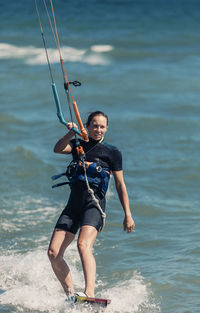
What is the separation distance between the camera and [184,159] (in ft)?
41.3

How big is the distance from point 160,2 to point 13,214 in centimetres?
2877

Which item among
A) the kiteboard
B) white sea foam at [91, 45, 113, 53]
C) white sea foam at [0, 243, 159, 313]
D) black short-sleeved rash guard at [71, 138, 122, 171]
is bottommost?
white sea foam at [91, 45, 113, 53]

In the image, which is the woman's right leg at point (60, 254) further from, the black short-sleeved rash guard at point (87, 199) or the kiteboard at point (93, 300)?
the kiteboard at point (93, 300)

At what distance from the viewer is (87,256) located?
5.83 meters

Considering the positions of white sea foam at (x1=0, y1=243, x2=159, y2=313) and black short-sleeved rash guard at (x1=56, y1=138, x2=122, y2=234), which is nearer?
black short-sleeved rash guard at (x1=56, y1=138, x2=122, y2=234)

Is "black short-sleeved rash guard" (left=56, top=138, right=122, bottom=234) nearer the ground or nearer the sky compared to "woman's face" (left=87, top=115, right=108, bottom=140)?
nearer the ground

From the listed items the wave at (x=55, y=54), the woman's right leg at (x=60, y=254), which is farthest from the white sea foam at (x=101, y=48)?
the woman's right leg at (x=60, y=254)

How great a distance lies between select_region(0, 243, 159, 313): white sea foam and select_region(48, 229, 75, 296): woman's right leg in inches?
9.3

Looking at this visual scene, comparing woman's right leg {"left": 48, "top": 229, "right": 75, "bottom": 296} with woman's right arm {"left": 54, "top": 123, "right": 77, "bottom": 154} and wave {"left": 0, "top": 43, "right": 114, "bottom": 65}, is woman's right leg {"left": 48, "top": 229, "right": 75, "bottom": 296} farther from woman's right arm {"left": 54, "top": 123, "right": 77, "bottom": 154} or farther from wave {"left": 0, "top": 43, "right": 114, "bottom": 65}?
wave {"left": 0, "top": 43, "right": 114, "bottom": 65}

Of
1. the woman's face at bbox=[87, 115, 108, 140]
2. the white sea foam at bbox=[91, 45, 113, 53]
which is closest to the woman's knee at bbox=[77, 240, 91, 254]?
the woman's face at bbox=[87, 115, 108, 140]

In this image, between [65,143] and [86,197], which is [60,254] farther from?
[65,143]

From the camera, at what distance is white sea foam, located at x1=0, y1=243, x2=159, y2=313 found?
6434 millimetres

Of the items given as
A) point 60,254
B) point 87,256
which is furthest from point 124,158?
point 87,256

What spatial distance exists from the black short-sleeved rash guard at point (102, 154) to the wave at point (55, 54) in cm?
1783
